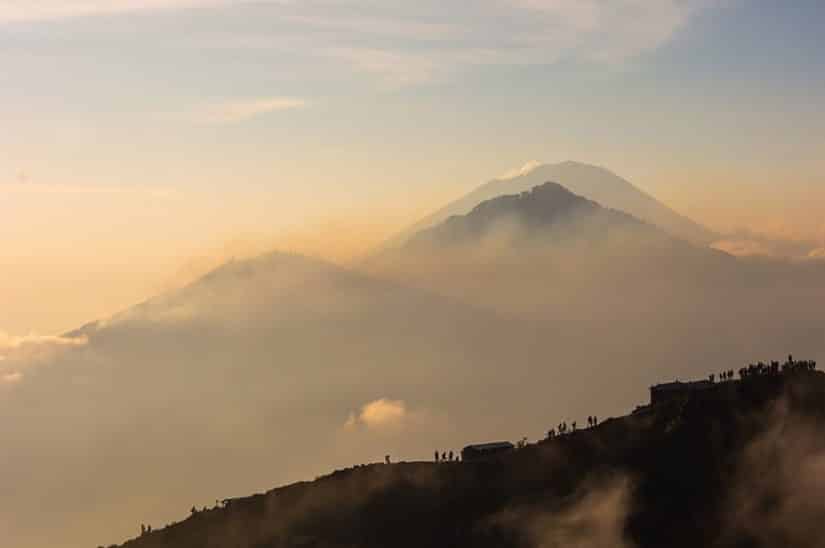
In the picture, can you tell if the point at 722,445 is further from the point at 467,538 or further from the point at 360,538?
the point at 360,538

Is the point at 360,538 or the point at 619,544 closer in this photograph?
the point at 619,544

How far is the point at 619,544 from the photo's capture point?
587 ft

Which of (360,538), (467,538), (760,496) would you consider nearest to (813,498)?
(760,496)

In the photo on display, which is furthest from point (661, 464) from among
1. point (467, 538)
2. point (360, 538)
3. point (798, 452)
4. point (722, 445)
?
point (360, 538)

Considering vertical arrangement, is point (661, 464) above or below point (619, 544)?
above

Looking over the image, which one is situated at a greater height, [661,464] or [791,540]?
[661,464]

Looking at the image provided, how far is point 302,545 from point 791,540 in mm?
87676

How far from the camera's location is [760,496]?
184m

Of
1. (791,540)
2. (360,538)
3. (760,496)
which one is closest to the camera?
(791,540)

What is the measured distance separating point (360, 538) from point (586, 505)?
1676 inches

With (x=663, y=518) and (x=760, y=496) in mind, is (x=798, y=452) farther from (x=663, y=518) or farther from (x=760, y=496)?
(x=663, y=518)

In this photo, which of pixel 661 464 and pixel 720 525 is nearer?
pixel 720 525

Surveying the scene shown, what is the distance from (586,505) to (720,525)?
24010mm

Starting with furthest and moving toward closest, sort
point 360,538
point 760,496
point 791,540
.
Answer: point 360,538, point 760,496, point 791,540
